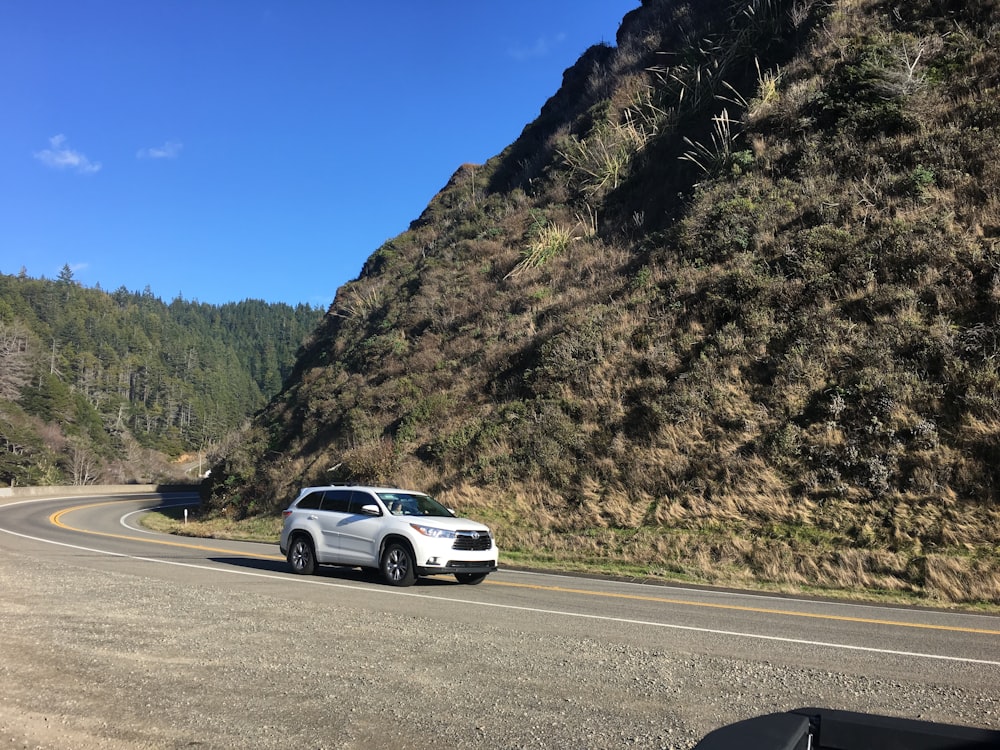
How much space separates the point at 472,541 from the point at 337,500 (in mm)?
2961

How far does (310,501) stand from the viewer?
13.3 metres

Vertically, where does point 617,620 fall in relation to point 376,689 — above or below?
below

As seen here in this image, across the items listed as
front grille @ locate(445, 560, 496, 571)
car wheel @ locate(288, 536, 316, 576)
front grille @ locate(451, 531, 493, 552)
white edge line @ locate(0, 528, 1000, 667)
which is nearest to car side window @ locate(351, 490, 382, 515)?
car wheel @ locate(288, 536, 316, 576)

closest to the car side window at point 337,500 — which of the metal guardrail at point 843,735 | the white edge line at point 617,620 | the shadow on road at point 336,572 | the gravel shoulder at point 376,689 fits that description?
the shadow on road at point 336,572

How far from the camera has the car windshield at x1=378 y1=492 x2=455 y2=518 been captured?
475 inches

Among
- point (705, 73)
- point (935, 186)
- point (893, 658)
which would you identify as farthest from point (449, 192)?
point (893, 658)

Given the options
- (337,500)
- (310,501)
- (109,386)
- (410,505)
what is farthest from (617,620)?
(109,386)

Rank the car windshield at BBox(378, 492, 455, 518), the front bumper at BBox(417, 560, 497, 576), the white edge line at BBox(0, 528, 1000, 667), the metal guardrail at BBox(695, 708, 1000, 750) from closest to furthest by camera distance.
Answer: the metal guardrail at BBox(695, 708, 1000, 750)
the white edge line at BBox(0, 528, 1000, 667)
the front bumper at BBox(417, 560, 497, 576)
the car windshield at BBox(378, 492, 455, 518)

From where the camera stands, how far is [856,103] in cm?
2314

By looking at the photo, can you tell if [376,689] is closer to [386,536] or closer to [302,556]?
[386,536]

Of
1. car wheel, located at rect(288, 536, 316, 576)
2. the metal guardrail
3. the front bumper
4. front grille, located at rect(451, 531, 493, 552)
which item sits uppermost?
the metal guardrail

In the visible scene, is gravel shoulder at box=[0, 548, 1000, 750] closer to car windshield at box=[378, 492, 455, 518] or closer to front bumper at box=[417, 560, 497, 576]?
front bumper at box=[417, 560, 497, 576]

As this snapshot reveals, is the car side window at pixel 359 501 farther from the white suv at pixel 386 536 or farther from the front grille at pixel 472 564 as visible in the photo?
the front grille at pixel 472 564

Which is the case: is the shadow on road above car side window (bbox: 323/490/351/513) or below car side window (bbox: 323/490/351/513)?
below
